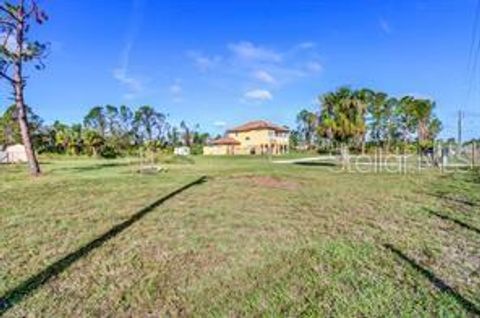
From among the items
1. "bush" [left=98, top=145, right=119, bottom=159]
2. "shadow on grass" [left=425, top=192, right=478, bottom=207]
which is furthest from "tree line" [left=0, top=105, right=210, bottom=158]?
"shadow on grass" [left=425, top=192, right=478, bottom=207]

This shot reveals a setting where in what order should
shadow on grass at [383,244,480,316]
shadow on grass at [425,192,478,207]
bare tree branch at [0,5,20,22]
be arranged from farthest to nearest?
bare tree branch at [0,5,20,22] → shadow on grass at [425,192,478,207] → shadow on grass at [383,244,480,316]

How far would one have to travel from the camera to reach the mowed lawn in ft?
11.6

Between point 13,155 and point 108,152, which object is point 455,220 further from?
point 108,152

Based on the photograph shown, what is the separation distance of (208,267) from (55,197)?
746 centimetres

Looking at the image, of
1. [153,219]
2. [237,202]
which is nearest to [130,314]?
[153,219]

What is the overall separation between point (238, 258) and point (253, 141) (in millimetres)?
57397

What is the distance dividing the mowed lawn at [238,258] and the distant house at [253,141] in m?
51.1

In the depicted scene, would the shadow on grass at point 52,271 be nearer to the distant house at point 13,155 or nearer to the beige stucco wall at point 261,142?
the distant house at point 13,155

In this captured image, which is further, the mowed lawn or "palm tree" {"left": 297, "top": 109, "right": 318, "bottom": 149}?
"palm tree" {"left": 297, "top": 109, "right": 318, "bottom": 149}

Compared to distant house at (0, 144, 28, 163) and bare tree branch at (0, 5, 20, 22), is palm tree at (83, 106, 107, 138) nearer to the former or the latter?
distant house at (0, 144, 28, 163)

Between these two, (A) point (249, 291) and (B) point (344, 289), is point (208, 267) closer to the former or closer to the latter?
(A) point (249, 291)

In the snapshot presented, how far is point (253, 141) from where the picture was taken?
204ft

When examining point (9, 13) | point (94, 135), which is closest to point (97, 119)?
point (94, 135)

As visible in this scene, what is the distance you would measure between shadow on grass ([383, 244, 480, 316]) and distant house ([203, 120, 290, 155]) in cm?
5383
